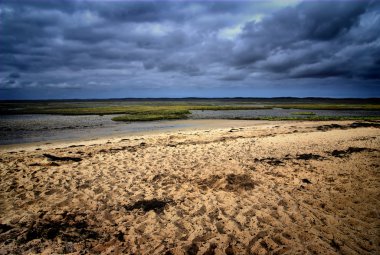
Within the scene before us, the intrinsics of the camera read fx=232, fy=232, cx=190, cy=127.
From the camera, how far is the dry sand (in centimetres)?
498

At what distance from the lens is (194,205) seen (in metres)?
6.71

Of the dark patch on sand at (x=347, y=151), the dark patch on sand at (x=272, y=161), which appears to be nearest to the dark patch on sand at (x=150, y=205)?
the dark patch on sand at (x=272, y=161)

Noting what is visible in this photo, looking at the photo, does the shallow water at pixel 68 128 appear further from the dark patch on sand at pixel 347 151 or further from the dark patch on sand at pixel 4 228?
the dark patch on sand at pixel 347 151

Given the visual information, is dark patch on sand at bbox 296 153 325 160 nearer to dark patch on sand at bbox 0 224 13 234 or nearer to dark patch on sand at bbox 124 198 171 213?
dark patch on sand at bbox 124 198 171 213

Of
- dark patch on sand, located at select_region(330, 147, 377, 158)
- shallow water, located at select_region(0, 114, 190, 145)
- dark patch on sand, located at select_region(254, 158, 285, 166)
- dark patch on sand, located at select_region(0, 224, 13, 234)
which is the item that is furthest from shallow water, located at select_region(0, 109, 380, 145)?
dark patch on sand, located at select_region(330, 147, 377, 158)

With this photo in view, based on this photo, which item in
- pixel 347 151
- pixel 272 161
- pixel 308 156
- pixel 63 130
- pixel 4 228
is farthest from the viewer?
pixel 63 130

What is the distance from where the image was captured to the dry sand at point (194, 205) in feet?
16.3

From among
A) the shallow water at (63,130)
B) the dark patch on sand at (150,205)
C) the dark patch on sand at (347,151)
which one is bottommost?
the shallow water at (63,130)

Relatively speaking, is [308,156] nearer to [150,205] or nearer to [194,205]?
[194,205]

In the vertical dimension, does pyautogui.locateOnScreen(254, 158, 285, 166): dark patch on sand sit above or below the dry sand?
above

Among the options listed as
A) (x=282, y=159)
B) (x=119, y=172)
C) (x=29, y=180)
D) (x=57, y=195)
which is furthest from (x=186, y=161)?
(x=29, y=180)

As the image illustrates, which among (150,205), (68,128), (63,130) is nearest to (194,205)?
(150,205)

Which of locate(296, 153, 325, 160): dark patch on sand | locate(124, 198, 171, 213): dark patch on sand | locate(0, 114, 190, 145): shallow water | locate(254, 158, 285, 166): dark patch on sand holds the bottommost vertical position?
locate(0, 114, 190, 145): shallow water

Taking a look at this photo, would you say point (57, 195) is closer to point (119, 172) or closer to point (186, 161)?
point (119, 172)
